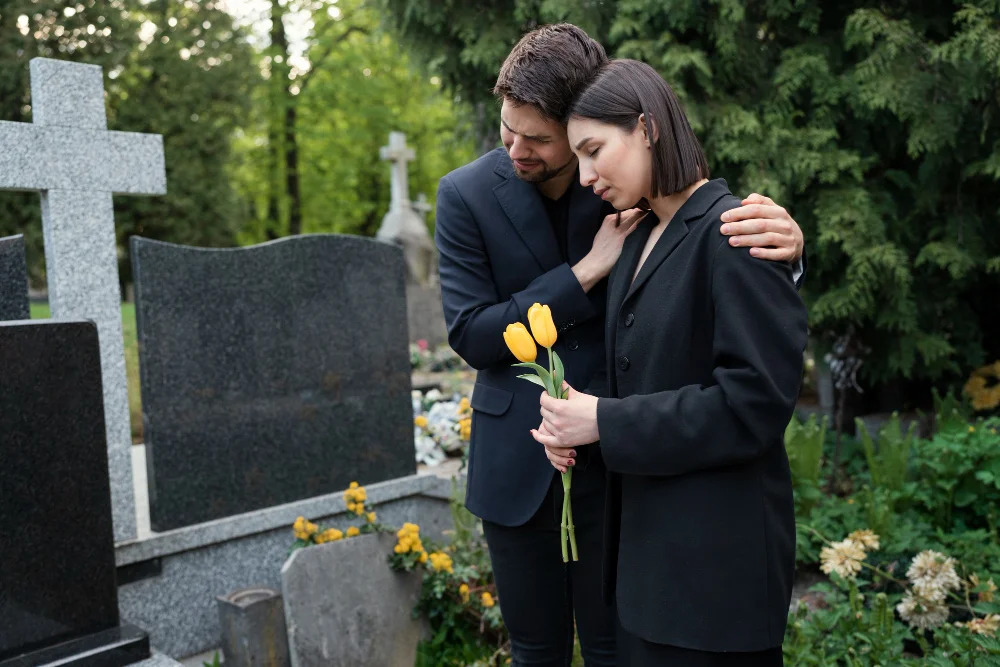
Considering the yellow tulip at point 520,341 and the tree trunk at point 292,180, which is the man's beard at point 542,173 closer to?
the yellow tulip at point 520,341

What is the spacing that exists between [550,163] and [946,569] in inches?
74.0

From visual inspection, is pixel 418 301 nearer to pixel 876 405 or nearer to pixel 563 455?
pixel 876 405

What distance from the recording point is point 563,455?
1559 mm

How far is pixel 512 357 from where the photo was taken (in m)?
1.91

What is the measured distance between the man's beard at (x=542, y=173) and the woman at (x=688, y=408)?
25cm

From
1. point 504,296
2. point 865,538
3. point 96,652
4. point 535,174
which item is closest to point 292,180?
point 96,652

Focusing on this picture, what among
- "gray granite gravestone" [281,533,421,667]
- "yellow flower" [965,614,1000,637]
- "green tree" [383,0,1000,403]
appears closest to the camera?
"yellow flower" [965,614,1000,637]

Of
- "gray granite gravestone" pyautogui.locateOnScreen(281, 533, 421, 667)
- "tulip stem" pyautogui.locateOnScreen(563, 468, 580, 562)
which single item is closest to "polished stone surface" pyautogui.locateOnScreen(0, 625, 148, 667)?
"gray granite gravestone" pyautogui.locateOnScreen(281, 533, 421, 667)

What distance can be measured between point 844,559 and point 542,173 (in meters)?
1.68

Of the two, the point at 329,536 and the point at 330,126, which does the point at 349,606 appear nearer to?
the point at 329,536

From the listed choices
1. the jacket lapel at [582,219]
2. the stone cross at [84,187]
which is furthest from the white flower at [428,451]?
the jacket lapel at [582,219]

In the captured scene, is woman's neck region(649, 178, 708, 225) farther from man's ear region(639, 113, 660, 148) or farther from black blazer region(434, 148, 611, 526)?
black blazer region(434, 148, 611, 526)

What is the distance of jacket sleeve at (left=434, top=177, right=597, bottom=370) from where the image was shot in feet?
5.86

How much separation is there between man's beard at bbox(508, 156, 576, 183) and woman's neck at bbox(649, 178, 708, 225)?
0.91 ft
